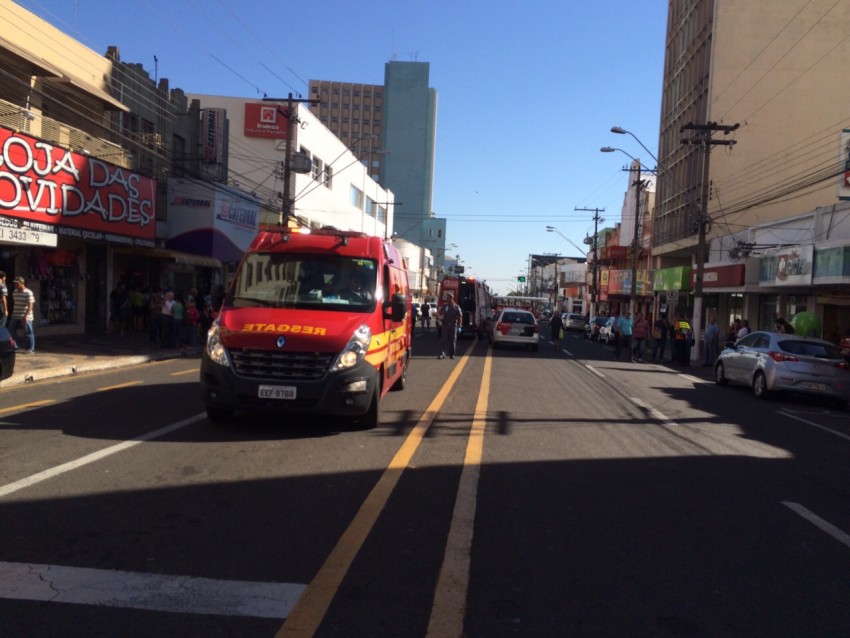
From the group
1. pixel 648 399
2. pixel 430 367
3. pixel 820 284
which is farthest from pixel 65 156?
pixel 820 284

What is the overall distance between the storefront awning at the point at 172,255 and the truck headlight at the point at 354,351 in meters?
19.6

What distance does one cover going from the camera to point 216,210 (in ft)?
93.0

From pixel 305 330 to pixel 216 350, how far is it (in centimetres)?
102

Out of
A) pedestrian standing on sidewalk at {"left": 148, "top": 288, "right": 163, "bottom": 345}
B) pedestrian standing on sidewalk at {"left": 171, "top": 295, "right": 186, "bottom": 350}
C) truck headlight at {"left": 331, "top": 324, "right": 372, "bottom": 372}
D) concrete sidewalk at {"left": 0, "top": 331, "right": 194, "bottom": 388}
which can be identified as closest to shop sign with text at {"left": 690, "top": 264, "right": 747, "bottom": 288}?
concrete sidewalk at {"left": 0, "top": 331, "right": 194, "bottom": 388}

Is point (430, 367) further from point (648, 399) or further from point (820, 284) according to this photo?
point (820, 284)

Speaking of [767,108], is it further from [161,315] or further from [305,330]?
[305,330]

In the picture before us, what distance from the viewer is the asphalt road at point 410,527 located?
4141mm

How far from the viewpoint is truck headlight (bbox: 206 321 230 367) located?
841cm

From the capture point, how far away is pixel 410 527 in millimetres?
5605

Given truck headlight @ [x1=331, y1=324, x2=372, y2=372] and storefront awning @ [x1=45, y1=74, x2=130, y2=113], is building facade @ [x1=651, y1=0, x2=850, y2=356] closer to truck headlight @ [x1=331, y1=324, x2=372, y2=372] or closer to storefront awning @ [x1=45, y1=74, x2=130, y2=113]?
storefront awning @ [x1=45, y1=74, x2=130, y2=113]

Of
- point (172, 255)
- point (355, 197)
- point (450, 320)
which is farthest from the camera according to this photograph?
point (355, 197)

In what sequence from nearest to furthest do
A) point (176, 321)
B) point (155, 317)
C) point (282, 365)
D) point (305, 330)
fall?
1. point (282, 365)
2. point (305, 330)
3. point (176, 321)
4. point (155, 317)

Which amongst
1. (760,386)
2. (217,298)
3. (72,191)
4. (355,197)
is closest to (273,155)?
(355,197)

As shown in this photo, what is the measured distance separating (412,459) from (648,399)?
8.28 m
